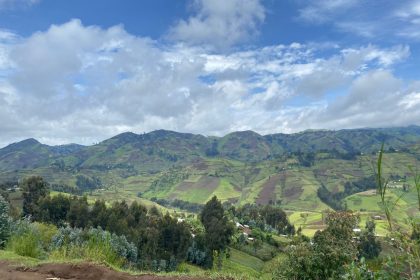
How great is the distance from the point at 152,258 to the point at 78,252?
76.9m

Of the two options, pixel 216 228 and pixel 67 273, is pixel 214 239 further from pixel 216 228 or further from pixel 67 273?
pixel 67 273

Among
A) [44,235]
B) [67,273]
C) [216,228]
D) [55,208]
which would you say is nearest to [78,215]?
[55,208]

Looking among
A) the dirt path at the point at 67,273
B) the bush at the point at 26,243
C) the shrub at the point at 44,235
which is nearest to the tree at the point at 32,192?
the shrub at the point at 44,235

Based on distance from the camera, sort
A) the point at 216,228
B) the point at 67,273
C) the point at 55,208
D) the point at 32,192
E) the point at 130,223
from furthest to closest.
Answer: the point at 32,192
the point at 216,228
the point at 55,208
the point at 130,223
the point at 67,273

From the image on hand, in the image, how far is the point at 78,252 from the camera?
1995 cm

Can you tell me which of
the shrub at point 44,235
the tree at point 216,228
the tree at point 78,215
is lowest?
the tree at point 216,228

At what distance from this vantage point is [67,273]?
1602 centimetres

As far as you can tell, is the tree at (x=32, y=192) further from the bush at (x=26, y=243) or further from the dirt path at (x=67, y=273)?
the dirt path at (x=67, y=273)

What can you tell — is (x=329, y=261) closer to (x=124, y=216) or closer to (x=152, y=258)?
(x=152, y=258)

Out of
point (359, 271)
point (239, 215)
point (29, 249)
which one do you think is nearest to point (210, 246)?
point (239, 215)

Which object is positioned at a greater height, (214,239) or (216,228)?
(216,228)

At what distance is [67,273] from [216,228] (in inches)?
4296

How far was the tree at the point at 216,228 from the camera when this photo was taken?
116 m

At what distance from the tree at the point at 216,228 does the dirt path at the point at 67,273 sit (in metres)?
88.6
